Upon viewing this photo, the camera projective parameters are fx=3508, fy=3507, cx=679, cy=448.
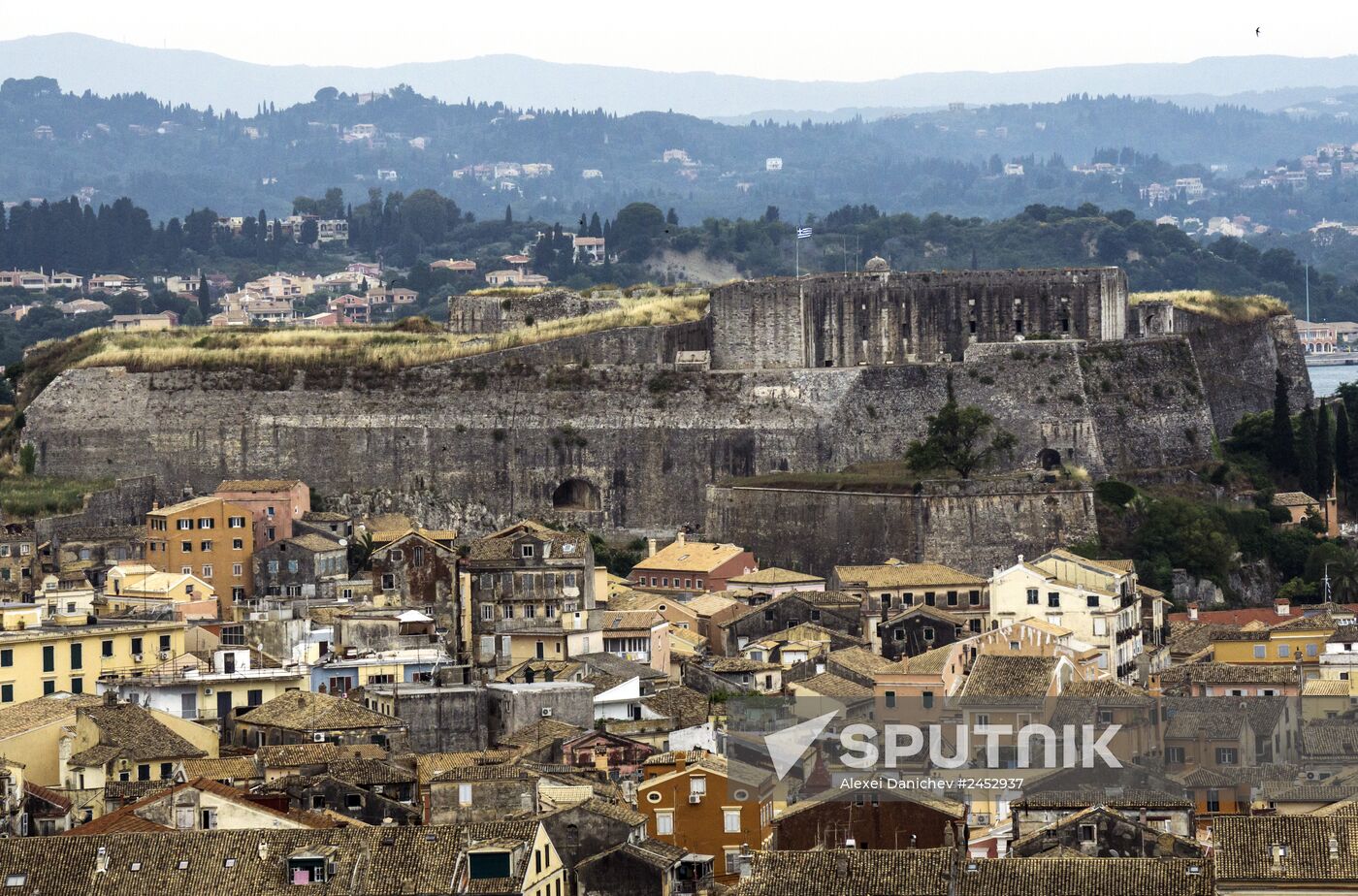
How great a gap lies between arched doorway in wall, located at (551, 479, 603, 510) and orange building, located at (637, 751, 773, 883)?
37.9m

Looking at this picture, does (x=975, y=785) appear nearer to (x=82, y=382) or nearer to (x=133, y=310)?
(x=82, y=382)

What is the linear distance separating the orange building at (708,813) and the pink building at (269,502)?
30211 millimetres

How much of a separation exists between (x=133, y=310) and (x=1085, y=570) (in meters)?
108

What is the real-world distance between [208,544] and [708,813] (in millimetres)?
30502

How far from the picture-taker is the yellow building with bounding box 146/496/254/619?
235 ft

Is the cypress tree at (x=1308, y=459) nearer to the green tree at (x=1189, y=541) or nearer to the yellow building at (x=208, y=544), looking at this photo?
the green tree at (x=1189, y=541)

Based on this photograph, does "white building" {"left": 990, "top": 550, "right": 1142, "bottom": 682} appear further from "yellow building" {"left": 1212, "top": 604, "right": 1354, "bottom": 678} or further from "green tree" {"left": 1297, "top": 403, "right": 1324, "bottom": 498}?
"green tree" {"left": 1297, "top": 403, "right": 1324, "bottom": 498}

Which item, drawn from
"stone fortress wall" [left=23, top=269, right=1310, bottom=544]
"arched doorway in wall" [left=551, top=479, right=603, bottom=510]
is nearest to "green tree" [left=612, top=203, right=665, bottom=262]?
"stone fortress wall" [left=23, top=269, right=1310, bottom=544]

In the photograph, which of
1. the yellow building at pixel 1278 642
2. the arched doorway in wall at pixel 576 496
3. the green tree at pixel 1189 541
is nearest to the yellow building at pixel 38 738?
the yellow building at pixel 1278 642

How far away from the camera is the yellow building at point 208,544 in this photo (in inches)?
2815

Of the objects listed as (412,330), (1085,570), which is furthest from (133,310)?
(1085,570)

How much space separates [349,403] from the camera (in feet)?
271

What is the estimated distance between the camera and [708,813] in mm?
43438

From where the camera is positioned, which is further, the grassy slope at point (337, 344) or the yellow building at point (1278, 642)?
the grassy slope at point (337, 344)
